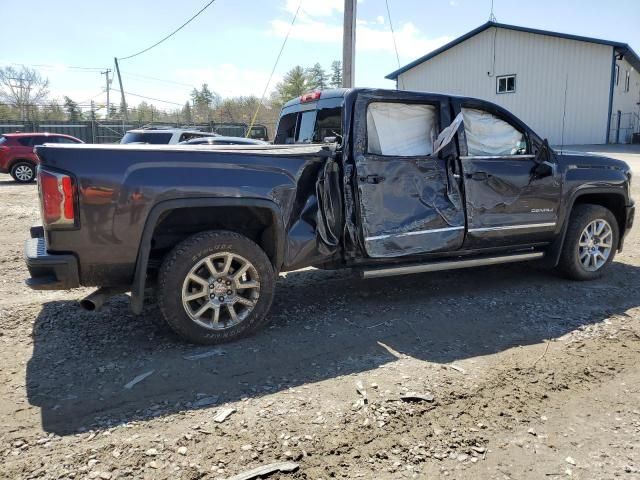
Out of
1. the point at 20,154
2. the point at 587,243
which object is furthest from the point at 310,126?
the point at 20,154

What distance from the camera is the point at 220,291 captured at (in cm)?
388

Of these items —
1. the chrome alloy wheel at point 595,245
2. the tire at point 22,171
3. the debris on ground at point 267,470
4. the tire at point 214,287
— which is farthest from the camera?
the tire at point 22,171

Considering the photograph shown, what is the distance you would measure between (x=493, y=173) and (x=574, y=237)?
1.35 m

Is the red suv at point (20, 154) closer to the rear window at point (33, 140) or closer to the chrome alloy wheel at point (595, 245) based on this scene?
the rear window at point (33, 140)

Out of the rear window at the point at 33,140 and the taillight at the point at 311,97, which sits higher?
the taillight at the point at 311,97

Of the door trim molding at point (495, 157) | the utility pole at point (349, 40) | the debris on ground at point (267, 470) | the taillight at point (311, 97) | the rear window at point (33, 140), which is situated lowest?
the debris on ground at point (267, 470)

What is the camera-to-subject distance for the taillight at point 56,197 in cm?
329

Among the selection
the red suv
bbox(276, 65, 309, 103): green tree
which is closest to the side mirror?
the red suv

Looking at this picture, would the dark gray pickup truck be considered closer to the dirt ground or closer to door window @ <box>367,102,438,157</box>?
door window @ <box>367,102,438,157</box>

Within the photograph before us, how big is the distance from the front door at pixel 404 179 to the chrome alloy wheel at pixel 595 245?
1.73 metres

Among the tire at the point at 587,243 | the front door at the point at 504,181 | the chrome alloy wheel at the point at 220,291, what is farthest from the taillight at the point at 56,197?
the tire at the point at 587,243

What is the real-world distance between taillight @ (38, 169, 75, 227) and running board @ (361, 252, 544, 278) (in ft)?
7.59

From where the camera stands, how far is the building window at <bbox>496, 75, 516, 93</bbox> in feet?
97.4

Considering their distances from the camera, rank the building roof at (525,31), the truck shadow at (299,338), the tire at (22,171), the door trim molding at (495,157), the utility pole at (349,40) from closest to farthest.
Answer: the truck shadow at (299,338), the door trim molding at (495,157), the utility pole at (349,40), the tire at (22,171), the building roof at (525,31)
